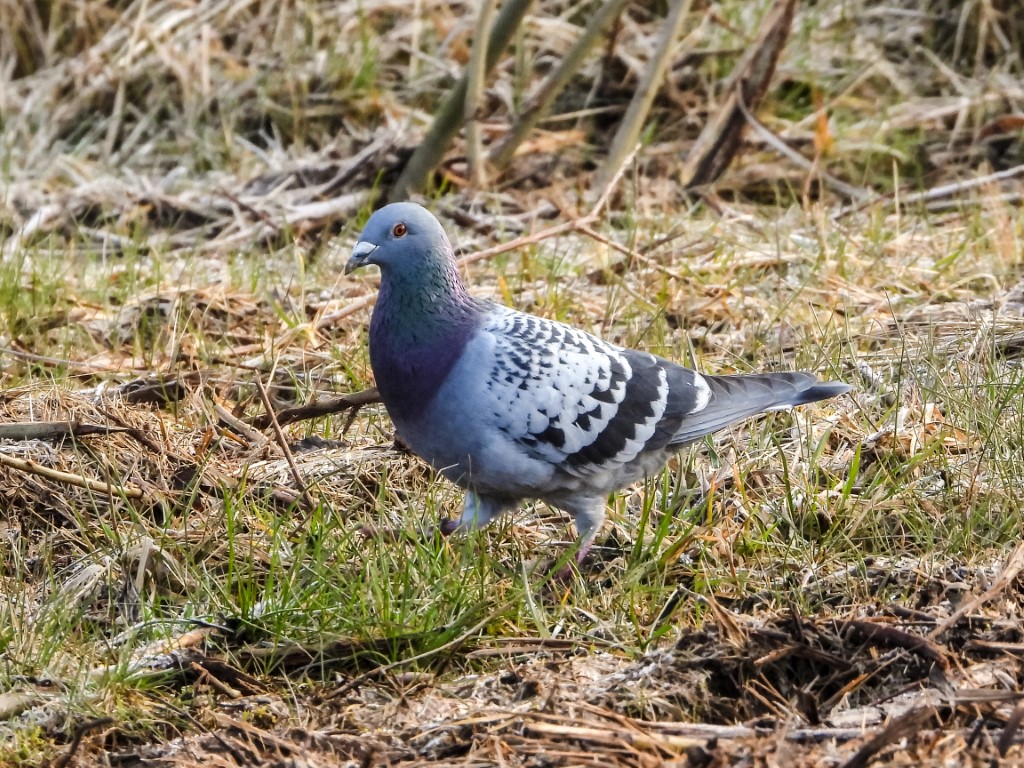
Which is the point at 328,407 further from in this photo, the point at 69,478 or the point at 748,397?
the point at 748,397

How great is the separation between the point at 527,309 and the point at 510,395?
1.60 metres

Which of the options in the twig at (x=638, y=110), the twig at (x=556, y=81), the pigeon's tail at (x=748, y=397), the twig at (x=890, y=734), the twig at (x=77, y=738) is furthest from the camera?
the twig at (x=638, y=110)

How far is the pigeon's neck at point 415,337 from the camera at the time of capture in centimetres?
354

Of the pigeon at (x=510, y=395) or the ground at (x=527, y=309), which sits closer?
the ground at (x=527, y=309)

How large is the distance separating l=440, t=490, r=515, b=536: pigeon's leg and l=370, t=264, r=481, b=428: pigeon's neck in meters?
0.28

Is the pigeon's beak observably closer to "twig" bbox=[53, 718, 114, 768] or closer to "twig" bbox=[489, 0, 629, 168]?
"twig" bbox=[53, 718, 114, 768]

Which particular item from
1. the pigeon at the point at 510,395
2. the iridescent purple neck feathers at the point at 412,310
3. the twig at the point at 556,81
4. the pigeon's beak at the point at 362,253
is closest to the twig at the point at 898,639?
the pigeon at the point at 510,395

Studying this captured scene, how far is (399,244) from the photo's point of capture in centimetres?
368

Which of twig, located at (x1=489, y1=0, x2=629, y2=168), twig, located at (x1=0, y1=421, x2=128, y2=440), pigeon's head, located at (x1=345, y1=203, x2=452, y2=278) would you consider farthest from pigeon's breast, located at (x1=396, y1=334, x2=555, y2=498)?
twig, located at (x1=489, y1=0, x2=629, y2=168)

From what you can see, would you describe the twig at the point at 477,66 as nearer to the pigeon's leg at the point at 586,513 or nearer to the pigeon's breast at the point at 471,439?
the pigeon's breast at the point at 471,439

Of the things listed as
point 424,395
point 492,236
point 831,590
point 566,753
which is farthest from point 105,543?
point 492,236

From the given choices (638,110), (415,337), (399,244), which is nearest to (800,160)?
(638,110)

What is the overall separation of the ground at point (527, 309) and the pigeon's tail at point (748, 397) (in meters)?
0.14

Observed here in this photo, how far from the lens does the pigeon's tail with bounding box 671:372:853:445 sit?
12.6 feet
